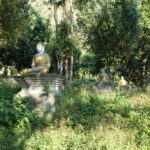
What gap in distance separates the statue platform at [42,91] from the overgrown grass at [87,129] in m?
0.36

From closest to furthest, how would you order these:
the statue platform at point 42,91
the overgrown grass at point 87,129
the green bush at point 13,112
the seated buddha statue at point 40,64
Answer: the overgrown grass at point 87,129 → the green bush at point 13,112 → the statue platform at point 42,91 → the seated buddha statue at point 40,64

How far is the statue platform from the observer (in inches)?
396

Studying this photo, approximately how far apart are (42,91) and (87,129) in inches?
89.6

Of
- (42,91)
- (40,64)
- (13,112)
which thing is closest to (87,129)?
(13,112)

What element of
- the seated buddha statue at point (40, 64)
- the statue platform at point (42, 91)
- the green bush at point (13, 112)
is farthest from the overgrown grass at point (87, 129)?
the seated buddha statue at point (40, 64)

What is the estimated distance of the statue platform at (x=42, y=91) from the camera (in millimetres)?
10070

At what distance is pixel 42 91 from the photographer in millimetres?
10219

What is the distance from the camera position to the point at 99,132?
27.8ft

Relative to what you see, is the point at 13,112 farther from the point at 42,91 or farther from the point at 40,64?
the point at 40,64

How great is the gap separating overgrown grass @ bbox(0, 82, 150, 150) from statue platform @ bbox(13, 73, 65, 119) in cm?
36

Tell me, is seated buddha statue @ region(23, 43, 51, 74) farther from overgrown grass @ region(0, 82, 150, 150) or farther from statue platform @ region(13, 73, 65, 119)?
overgrown grass @ region(0, 82, 150, 150)

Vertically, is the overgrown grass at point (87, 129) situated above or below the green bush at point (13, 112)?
below

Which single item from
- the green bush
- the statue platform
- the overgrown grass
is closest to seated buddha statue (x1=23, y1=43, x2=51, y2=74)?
the statue platform

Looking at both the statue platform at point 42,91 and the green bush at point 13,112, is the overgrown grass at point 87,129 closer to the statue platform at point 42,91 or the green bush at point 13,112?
the green bush at point 13,112
